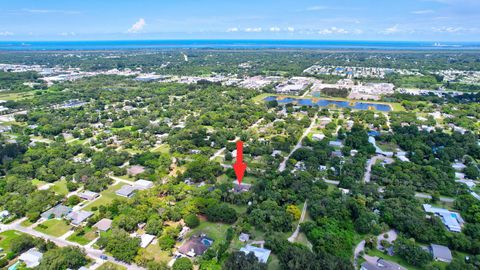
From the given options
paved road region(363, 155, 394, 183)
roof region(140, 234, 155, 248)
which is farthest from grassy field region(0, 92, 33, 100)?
paved road region(363, 155, 394, 183)

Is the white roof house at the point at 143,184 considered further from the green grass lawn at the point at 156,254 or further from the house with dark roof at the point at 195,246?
the house with dark roof at the point at 195,246

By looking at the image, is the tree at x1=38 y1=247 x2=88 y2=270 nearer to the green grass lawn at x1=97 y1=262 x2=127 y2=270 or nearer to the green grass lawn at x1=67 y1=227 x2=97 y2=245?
the green grass lawn at x1=97 y1=262 x2=127 y2=270

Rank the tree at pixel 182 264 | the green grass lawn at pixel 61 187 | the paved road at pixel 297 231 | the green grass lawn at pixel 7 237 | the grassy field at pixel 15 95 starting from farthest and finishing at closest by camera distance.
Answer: the grassy field at pixel 15 95 → the green grass lawn at pixel 61 187 → the paved road at pixel 297 231 → the green grass lawn at pixel 7 237 → the tree at pixel 182 264

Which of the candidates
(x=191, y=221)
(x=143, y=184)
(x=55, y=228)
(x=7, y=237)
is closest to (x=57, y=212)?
(x=55, y=228)

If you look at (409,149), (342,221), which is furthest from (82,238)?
(409,149)

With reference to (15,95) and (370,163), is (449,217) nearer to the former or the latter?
(370,163)

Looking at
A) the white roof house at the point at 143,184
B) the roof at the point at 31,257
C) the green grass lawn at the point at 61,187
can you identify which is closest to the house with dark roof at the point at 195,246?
the roof at the point at 31,257

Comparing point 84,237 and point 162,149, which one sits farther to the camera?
point 162,149
